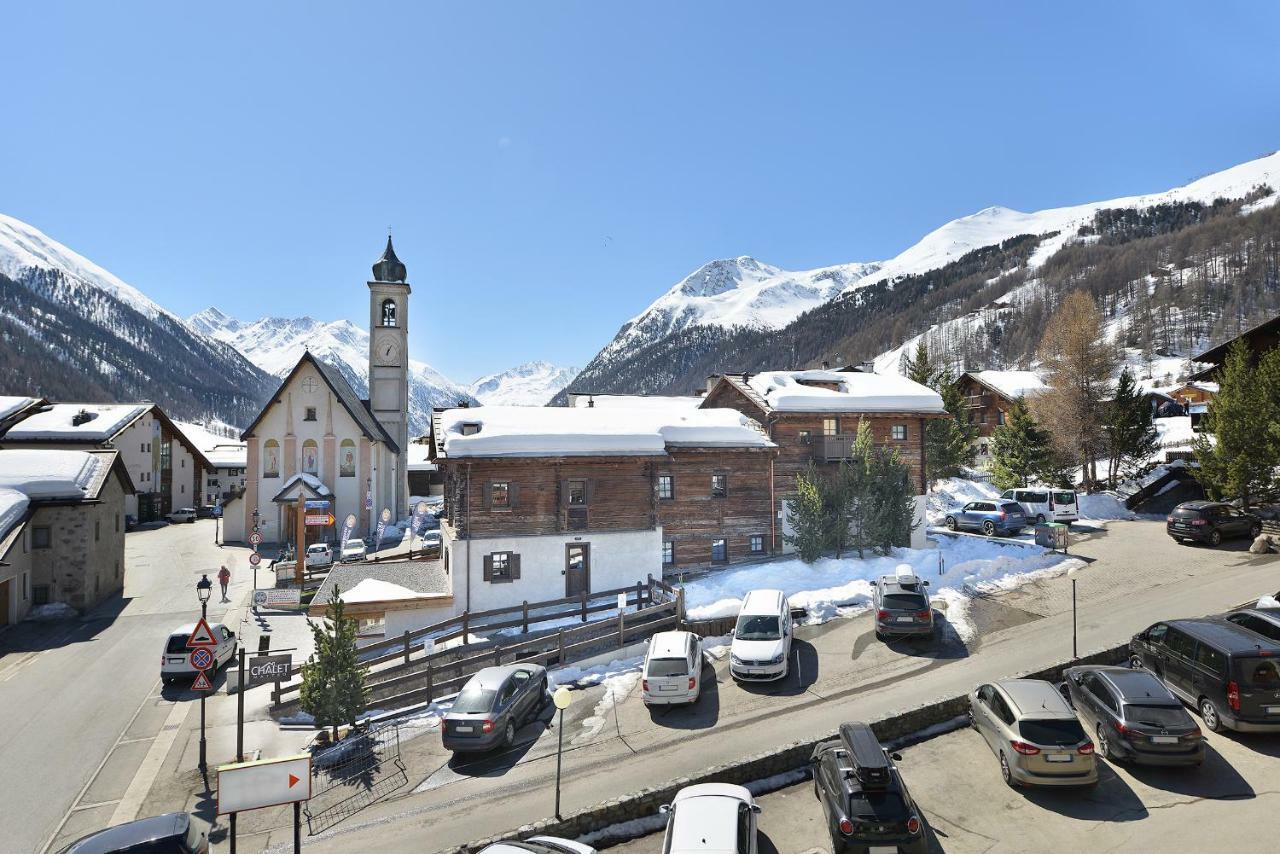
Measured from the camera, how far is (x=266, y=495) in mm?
53469

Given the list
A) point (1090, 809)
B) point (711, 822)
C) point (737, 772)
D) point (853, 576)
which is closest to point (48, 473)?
point (737, 772)

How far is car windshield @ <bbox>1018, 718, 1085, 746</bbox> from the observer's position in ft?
41.0

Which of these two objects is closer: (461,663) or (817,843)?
(817,843)

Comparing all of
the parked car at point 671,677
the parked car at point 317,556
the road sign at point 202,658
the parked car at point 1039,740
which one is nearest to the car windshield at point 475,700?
the parked car at point 671,677

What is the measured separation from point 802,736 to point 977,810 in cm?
454

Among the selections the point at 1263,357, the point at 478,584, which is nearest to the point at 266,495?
the point at 478,584

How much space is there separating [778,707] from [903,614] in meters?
6.20

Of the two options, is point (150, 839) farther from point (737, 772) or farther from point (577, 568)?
point (577, 568)

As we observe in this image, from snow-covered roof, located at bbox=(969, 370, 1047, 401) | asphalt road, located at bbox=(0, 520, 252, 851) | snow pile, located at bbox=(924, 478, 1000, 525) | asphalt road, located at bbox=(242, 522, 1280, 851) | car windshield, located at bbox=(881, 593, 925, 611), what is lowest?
asphalt road, located at bbox=(0, 520, 252, 851)

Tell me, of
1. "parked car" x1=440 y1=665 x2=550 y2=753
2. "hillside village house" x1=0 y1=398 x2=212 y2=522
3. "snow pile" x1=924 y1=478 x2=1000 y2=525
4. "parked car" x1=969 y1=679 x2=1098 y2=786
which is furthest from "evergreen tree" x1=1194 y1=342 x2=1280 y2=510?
"hillside village house" x1=0 y1=398 x2=212 y2=522

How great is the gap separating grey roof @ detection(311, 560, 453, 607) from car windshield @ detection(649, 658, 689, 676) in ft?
41.8

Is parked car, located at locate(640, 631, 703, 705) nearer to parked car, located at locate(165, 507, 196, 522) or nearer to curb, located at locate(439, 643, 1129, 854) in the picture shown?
curb, located at locate(439, 643, 1129, 854)

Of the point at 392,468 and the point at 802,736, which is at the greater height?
the point at 392,468

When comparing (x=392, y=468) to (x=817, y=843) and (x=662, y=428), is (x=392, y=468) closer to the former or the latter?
(x=662, y=428)
